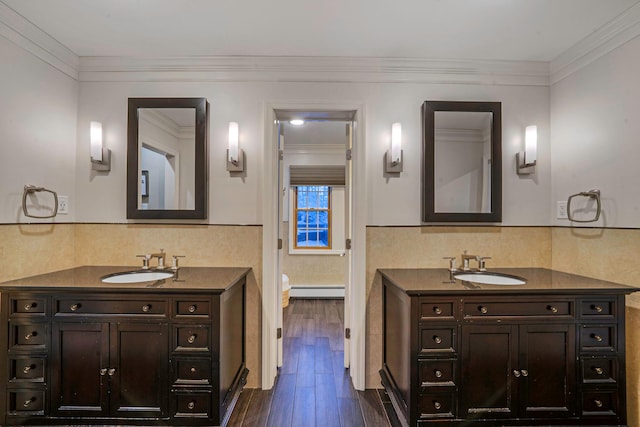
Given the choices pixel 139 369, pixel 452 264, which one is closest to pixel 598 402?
pixel 452 264

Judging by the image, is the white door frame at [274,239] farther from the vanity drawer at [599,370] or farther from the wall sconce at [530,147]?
the vanity drawer at [599,370]

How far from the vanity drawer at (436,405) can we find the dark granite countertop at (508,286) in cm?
56

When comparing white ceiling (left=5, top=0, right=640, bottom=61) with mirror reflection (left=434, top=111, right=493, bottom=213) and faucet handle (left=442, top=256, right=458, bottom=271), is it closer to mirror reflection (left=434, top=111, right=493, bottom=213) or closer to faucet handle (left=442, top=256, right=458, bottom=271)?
mirror reflection (left=434, top=111, right=493, bottom=213)

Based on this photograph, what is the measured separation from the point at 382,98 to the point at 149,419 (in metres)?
2.49

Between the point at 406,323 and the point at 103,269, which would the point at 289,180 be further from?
the point at 406,323

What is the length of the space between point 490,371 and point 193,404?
64.2 inches

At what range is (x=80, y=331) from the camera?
70.2 inches

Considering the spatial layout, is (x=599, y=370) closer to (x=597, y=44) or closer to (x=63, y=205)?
(x=597, y=44)

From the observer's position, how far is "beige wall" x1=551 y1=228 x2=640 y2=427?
6.09ft

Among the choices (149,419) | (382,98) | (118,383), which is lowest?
(149,419)

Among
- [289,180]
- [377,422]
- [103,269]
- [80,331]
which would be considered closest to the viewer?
[80,331]

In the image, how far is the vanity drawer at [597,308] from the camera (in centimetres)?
180

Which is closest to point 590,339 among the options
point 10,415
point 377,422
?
point 377,422

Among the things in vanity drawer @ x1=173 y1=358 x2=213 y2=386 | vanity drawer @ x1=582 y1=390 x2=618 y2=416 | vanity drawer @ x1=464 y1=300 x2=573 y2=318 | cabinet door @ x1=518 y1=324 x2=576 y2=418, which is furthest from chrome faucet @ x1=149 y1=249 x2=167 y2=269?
vanity drawer @ x1=582 y1=390 x2=618 y2=416
